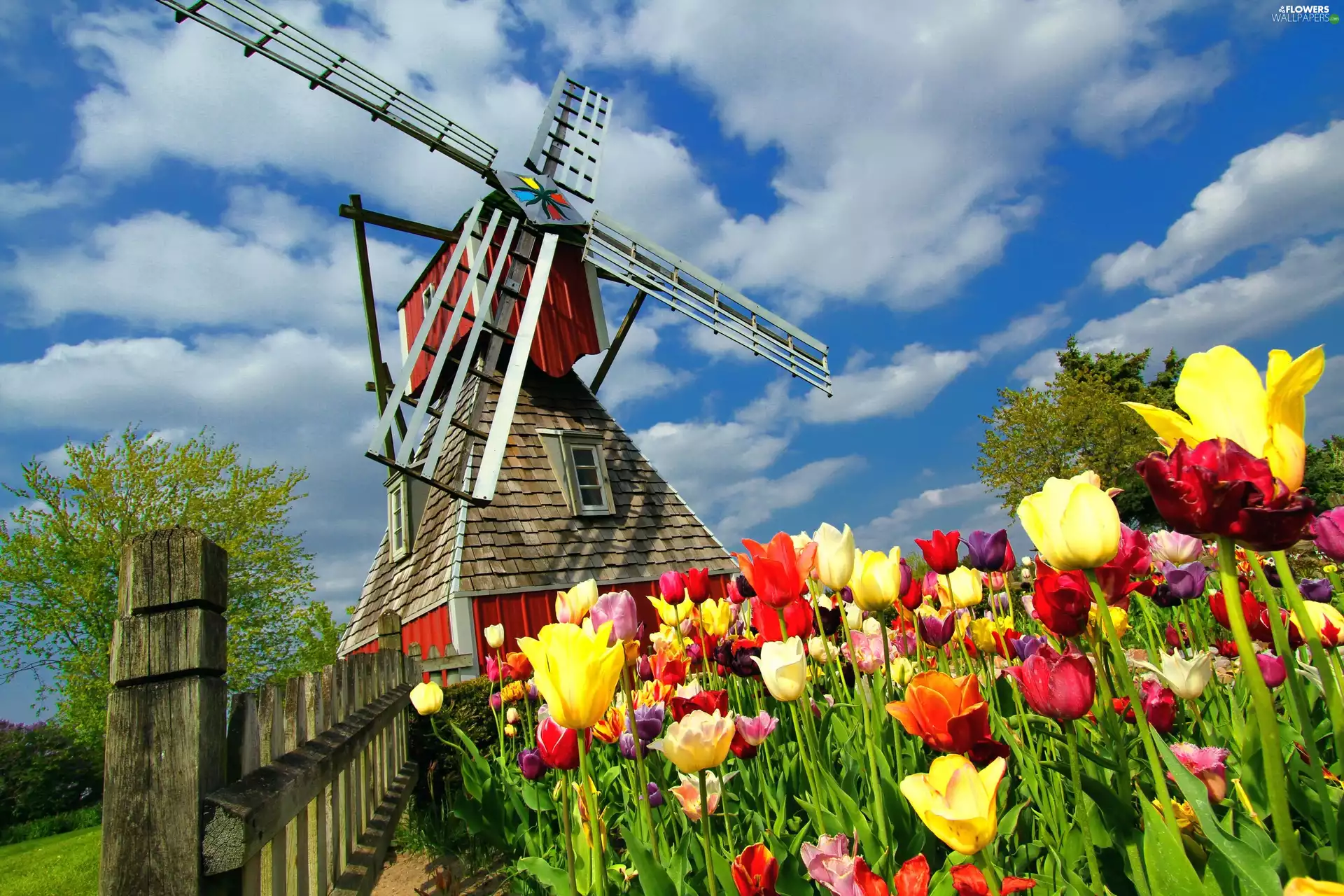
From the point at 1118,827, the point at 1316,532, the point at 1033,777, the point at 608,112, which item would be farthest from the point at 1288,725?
the point at 608,112

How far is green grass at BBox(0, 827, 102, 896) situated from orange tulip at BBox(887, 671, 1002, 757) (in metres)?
6.33

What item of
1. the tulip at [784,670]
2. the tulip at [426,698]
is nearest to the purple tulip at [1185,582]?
the tulip at [784,670]

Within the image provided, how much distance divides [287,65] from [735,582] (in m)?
11.0

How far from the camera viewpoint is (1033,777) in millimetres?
1704

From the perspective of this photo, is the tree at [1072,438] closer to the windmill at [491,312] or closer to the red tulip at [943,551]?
the windmill at [491,312]

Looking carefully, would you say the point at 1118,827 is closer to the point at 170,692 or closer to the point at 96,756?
the point at 170,692

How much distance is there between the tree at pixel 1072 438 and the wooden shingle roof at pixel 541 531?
17.0 m

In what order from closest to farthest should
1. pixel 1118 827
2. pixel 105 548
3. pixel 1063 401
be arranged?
pixel 1118 827 → pixel 105 548 → pixel 1063 401

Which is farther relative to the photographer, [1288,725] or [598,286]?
[598,286]

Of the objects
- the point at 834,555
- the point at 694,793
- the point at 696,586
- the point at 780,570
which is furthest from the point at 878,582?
the point at 696,586

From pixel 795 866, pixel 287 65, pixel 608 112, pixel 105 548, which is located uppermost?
pixel 608 112

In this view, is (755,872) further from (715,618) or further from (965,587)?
(715,618)

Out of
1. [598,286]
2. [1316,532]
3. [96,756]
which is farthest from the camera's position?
[96,756]

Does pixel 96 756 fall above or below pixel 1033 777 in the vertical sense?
above
